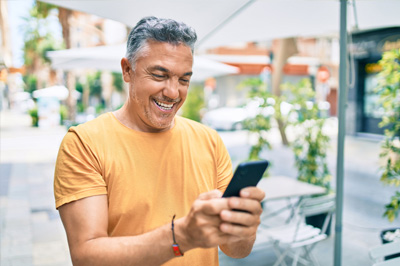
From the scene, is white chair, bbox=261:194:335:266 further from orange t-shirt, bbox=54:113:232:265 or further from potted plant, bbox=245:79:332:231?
orange t-shirt, bbox=54:113:232:265

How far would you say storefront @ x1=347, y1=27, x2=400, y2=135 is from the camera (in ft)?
51.1

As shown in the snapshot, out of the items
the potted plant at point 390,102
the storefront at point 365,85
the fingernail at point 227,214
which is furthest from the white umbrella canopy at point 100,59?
the storefront at point 365,85

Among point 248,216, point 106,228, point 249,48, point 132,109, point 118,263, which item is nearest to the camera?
point 248,216

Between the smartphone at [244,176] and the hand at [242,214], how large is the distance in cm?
2

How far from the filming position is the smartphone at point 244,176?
0.92 m

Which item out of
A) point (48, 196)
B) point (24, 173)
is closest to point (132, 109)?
point (48, 196)

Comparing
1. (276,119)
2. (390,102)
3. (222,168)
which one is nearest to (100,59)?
(276,119)

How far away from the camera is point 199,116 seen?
12.2m

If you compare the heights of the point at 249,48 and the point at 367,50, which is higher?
the point at 249,48

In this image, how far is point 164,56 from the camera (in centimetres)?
128

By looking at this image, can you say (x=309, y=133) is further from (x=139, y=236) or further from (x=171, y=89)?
(x=139, y=236)

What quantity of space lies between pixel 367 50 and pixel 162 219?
16.7m

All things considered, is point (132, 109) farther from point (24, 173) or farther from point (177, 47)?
point (24, 173)

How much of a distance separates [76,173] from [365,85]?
1758 centimetres
